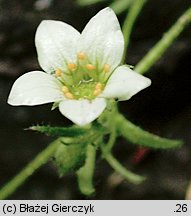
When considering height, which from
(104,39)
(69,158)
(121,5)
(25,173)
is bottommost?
(25,173)

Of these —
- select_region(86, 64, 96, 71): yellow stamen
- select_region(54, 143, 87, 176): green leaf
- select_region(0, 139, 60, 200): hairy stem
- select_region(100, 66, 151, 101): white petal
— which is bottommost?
select_region(0, 139, 60, 200): hairy stem

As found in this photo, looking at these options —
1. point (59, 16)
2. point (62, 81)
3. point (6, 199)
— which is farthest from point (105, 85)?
point (59, 16)

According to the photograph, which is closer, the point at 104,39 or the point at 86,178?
the point at 104,39

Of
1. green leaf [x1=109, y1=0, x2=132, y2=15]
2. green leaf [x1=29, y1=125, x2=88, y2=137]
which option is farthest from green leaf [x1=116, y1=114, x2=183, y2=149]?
green leaf [x1=109, y1=0, x2=132, y2=15]

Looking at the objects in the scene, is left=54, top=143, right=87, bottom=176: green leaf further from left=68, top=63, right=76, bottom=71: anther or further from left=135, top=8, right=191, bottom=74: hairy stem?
left=135, top=8, right=191, bottom=74: hairy stem

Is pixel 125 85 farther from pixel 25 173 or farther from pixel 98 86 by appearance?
pixel 25 173

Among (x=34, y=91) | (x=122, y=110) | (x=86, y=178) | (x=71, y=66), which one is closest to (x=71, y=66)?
(x=71, y=66)
